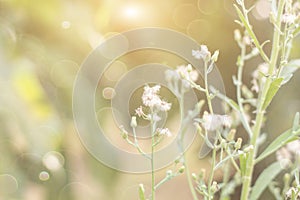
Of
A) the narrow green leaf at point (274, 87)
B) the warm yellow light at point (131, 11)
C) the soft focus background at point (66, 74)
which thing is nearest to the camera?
the narrow green leaf at point (274, 87)

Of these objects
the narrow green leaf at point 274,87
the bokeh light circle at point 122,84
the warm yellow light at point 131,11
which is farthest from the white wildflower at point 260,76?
the warm yellow light at point 131,11

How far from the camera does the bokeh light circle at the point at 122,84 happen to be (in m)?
0.89

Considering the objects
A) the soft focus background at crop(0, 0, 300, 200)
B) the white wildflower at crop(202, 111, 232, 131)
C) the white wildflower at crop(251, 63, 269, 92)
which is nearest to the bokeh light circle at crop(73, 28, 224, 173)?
the soft focus background at crop(0, 0, 300, 200)

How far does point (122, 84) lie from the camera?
36.9 inches

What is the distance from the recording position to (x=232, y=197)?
108 centimetres

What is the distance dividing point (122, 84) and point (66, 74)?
105 mm

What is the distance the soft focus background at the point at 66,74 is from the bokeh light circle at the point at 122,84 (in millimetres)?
17

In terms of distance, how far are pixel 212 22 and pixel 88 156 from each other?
33 centimetres

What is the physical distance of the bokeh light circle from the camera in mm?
894

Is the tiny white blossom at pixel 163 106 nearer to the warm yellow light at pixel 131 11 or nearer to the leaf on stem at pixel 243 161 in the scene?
the leaf on stem at pixel 243 161

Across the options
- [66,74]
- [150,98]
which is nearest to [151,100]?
[150,98]

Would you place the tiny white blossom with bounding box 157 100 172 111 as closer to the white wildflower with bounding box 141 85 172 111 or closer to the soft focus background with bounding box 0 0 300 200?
the white wildflower with bounding box 141 85 172 111

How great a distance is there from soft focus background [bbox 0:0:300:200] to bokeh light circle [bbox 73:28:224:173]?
0.06 feet

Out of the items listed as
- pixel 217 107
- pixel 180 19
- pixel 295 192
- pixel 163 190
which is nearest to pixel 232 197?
pixel 163 190
